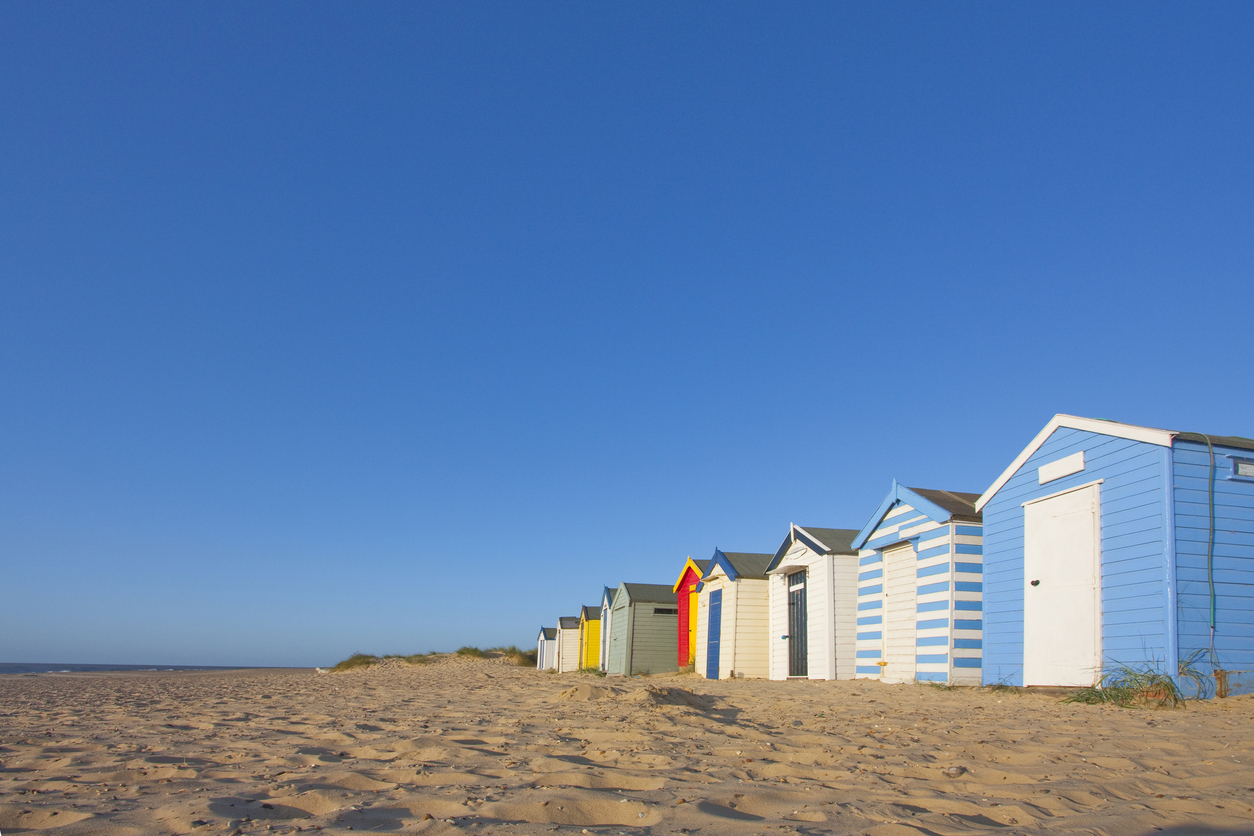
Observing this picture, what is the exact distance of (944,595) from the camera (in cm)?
1271

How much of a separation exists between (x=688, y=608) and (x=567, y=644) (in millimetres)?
16545

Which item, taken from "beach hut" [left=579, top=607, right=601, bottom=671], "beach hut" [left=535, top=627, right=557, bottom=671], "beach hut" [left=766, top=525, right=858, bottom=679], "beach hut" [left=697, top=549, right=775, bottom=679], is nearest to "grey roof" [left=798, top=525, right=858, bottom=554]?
"beach hut" [left=766, top=525, right=858, bottom=679]

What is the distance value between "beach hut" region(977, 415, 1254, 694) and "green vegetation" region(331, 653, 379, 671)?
37.1 metres

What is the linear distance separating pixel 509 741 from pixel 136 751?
2.65 m

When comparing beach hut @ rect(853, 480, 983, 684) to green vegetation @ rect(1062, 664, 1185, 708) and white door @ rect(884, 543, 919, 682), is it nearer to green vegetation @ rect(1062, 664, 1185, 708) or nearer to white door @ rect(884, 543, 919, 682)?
white door @ rect(884, 543, 919, 682)

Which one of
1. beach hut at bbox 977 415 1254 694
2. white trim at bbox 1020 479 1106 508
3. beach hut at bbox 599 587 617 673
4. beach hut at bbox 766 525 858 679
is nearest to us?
beach hut at bbox 977 415 1254 694

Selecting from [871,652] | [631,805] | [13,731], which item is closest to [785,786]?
[631,805]

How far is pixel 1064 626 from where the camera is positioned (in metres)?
10.4

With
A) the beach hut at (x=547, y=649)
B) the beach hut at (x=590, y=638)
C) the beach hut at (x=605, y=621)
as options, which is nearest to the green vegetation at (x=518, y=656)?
the beach hut at (x=547, y=649)

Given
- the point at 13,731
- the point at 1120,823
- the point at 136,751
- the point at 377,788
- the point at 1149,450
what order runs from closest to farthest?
1. the point at 1120,823
2. the point at 377,788
3. the point at 136,751
4. the point at 13,731
5. the point at 1149,450

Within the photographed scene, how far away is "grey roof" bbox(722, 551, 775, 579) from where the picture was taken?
67.1 ft

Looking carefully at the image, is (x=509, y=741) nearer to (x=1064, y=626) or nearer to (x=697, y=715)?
(x=697, y=715)

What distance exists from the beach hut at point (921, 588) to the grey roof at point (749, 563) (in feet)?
16.3

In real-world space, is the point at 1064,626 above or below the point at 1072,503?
below
